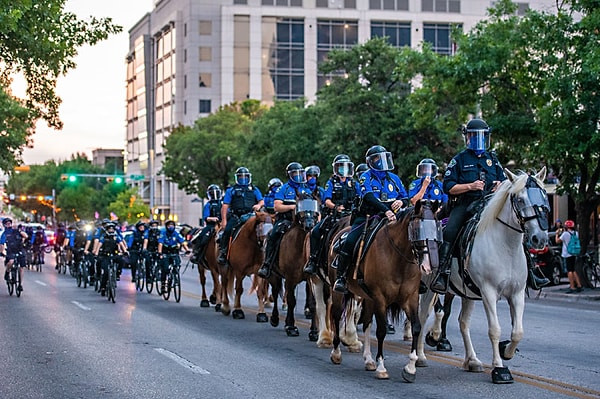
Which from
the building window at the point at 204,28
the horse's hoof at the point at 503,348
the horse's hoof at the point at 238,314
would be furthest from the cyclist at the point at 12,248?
the building window at the point at 204,28

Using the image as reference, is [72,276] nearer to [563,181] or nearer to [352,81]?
[352,81]

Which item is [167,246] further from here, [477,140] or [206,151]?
[206,151]

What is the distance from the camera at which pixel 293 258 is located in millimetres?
17688

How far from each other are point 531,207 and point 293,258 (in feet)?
22.7

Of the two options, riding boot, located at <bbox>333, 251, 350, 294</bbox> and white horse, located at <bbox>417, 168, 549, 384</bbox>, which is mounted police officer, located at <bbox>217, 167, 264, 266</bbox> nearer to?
riding boot, located at <bbox>333, 251, 350, 294</bbox>

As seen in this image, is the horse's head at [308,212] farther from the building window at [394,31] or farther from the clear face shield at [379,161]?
the building window at [394,31]

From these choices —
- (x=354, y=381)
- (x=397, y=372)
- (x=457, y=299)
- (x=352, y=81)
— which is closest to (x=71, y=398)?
(x=354, y=381)

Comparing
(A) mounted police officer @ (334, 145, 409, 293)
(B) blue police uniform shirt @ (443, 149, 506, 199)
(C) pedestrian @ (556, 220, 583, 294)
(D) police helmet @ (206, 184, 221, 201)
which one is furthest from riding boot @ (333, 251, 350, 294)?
(C) pedestrian @ (556, 220, 583, 294)

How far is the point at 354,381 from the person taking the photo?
11938 millimetres

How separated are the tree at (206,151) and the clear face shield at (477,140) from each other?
62.5 meters

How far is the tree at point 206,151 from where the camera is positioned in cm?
7794

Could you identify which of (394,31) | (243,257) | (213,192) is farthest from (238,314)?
(394,31)

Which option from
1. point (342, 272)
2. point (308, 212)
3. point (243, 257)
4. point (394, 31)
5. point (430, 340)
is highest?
point (394, 31)

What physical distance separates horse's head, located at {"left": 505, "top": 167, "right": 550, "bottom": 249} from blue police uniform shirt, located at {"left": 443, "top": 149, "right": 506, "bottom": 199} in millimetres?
1012
